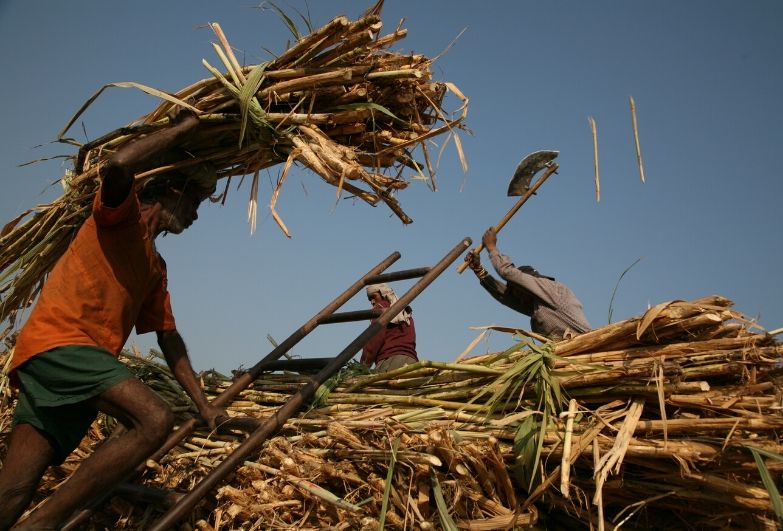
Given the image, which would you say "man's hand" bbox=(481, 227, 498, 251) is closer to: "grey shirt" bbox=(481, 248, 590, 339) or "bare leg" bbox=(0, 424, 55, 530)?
"grey shirt" bbox=(481, 248, 590, 339)

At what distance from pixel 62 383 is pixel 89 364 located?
0.13 metres

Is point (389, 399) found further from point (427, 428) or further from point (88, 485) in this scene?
point (88, 485)

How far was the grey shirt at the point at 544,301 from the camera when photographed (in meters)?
4.18

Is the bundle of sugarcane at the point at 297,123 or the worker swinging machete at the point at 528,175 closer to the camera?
the bundle of sugarcane at the point at 297,123

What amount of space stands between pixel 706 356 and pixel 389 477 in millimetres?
1160

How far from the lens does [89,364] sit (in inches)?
93.4

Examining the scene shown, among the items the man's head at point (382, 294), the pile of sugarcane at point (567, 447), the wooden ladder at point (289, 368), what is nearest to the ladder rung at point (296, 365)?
the wooden ladder at point (289, 368)

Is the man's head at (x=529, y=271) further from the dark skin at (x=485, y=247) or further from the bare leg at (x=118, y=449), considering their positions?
the bare leg at (x=118, y=449)

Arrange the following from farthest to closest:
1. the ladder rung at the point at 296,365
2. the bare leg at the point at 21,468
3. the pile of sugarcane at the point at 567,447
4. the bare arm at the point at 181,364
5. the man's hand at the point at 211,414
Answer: the ladder rung at the point at 296,365 → the bare arm at the point at 181,364 → the man's hand at the point at 211,414 → the bare leg at the point at 21,468 → the pile of sugarcane at the point at 567,447

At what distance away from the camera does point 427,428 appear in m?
2.15

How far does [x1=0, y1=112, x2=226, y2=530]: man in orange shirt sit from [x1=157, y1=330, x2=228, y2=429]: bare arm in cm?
43

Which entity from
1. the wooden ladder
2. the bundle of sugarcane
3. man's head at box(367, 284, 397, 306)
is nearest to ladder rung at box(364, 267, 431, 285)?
the wooden ladder

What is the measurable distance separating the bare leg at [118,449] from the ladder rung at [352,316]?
124 cm

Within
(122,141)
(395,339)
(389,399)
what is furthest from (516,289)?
(122,141)
